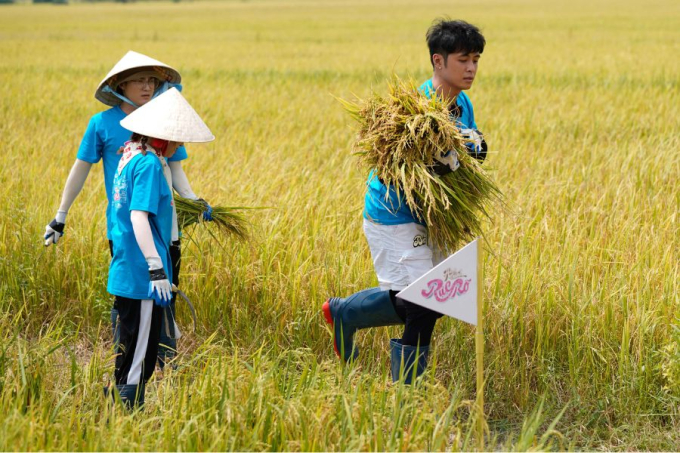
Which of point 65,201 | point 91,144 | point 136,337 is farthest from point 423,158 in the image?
point 65,201

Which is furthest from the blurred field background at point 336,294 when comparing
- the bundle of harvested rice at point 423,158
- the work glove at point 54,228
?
the work glove at point 54,228

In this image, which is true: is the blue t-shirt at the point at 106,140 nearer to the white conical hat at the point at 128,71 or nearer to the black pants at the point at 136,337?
the white conical hat at the point at 128,71

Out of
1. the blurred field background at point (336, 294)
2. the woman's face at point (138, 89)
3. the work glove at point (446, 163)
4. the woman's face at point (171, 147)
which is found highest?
the woman's face at point (138, 89)

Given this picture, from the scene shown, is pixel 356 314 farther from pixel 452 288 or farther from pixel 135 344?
pixel 135 344

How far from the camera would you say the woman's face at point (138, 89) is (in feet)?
10.5

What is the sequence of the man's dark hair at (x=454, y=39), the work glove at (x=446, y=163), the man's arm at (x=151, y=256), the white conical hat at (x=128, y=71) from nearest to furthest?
the man's arm at (x=151, y=256)
the work glove at (x=446, y=163)
the man's dark hair at (x=454, y=39)
the white conical hat at (x=128, y=71)

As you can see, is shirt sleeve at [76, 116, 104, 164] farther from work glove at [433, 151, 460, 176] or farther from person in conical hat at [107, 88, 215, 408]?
work glove at [433, 151, 460, 176]

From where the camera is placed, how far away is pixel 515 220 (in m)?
4.11

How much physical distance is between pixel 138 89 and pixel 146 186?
30.9 inches

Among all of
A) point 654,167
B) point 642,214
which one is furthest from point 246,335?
point 654,167

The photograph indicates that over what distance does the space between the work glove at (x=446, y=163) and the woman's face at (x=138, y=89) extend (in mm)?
1265

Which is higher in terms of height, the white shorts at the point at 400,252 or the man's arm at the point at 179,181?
the man's arm at the point at 179,181

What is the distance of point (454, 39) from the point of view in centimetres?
275

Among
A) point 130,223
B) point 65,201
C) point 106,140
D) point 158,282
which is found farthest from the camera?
point 65,201
